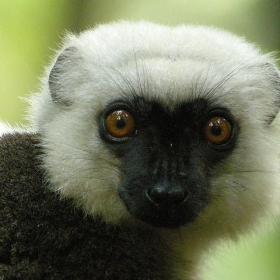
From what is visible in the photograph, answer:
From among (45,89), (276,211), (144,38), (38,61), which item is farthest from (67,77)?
(38,61)

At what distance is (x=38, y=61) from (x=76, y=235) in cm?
489

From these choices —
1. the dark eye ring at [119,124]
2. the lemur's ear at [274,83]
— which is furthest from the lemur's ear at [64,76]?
the lemur's ear at [274,83]

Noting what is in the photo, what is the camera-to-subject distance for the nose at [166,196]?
13.6 feet

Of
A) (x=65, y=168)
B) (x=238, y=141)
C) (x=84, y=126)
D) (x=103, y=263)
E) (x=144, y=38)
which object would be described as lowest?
(x=103, y=263)

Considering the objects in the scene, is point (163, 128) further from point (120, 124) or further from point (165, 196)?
point (165, 196)

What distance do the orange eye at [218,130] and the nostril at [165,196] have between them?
1.74 ft

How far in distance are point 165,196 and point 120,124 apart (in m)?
0.66

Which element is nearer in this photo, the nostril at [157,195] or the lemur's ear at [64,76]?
the nostril at [157,195]

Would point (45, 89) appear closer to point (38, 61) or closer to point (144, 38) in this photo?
point (144, 38)

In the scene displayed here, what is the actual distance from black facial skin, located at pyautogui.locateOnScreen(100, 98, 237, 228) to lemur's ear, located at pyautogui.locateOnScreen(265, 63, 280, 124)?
1.80ft

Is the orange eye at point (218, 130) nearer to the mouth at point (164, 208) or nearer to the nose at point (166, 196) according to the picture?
the mouth at point (164, 208)

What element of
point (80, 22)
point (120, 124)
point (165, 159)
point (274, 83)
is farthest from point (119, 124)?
point (80, 22)

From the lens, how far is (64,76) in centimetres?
492

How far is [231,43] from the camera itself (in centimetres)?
506
